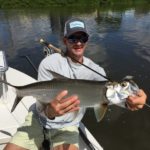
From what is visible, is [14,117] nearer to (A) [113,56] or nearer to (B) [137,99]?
(B) [137,99]

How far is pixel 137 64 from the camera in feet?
49.3

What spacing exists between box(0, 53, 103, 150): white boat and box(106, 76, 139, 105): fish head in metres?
1.33

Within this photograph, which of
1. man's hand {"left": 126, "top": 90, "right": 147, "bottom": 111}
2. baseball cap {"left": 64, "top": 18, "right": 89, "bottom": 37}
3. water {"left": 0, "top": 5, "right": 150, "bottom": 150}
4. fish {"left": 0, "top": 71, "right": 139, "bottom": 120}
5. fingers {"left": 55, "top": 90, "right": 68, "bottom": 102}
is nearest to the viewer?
fingers {"left": 55, "top": 90, "right": 68, "bottom": 102}

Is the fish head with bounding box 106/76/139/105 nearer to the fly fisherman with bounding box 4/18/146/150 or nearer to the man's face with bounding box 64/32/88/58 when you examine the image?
the fly fisherman with bounding box 4/18/146/150

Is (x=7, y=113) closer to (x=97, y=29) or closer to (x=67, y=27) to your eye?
(x=67, y=27)

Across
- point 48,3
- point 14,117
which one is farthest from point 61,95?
point 48,3

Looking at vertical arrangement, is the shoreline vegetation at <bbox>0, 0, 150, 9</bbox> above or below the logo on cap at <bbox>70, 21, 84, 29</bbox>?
below

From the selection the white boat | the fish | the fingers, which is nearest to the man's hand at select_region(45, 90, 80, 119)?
the fingers

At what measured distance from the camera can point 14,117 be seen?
543cm

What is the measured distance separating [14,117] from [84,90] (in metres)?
2.34

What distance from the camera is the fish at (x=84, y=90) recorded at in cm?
340

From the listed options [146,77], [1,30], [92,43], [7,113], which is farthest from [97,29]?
[7,113]

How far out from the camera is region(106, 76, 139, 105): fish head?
3.34m

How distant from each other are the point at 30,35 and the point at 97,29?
5832 mm
